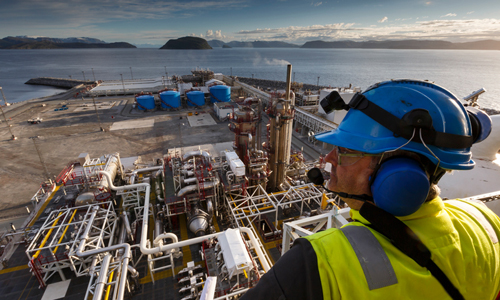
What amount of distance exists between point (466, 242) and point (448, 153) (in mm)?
759

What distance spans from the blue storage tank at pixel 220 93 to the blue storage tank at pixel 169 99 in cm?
857

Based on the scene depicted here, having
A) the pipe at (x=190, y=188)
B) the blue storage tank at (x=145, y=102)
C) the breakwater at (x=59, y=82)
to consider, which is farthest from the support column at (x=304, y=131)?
the breakwater at (x=59, y=82)

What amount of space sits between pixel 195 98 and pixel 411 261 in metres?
56.0

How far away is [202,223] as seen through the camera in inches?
617

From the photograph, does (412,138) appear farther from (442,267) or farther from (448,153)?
(442,267)

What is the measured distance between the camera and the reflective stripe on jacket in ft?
5.25

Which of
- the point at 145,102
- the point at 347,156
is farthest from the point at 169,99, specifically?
the point at 347,156

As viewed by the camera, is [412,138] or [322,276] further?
[412,138]

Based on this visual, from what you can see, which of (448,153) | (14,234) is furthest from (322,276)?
(14,234)

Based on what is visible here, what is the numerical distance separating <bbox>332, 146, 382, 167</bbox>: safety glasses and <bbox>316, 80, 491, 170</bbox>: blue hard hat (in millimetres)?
123

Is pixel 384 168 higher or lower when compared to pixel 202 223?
higher

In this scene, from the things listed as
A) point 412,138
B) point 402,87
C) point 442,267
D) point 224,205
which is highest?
point 402,87

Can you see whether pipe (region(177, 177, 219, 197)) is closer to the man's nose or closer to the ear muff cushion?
the man's nose

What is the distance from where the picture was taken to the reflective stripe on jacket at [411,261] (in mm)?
1601
